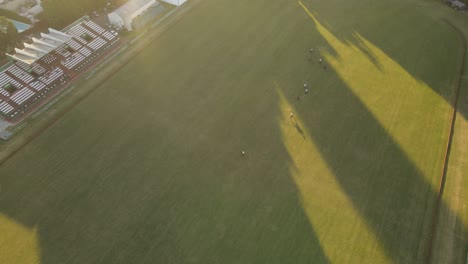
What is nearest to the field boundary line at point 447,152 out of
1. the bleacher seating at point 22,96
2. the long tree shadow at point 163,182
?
the long tree shadow at point 163,182

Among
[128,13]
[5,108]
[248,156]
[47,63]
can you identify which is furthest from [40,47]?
[248,156]

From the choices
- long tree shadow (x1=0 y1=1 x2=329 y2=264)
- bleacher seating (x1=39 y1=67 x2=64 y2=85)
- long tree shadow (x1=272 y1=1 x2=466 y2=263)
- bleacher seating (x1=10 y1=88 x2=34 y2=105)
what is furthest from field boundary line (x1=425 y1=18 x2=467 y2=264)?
bleacher seating (x1=10 y1=88 x2=34 y2=105)

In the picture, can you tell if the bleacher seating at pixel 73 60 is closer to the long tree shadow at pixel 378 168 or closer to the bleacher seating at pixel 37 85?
the bleacher seating at pixel 37 85

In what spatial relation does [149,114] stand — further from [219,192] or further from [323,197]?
[323,197]

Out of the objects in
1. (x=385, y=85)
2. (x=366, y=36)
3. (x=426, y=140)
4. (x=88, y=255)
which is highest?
(x=366, y=36)

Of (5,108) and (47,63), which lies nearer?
(5,108)

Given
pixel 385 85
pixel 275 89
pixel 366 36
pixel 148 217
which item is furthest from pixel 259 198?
pixel 366 36

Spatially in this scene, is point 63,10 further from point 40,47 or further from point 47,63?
point 47,63
